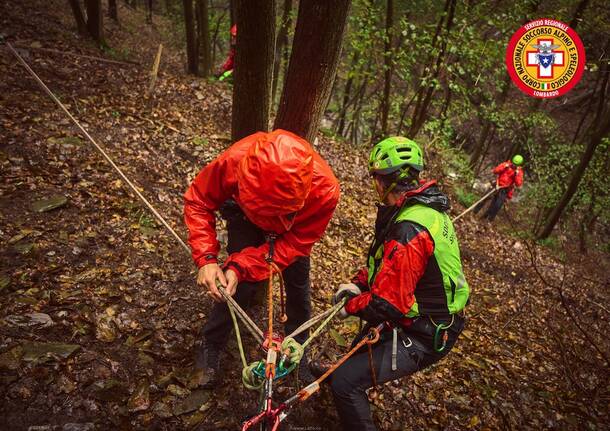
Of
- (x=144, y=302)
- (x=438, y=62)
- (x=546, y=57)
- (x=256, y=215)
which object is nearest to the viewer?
(x=256, y=215)

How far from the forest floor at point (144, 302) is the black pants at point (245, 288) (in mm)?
580

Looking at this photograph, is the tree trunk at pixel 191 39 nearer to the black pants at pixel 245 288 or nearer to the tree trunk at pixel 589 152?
the black pants at pixel 245 288

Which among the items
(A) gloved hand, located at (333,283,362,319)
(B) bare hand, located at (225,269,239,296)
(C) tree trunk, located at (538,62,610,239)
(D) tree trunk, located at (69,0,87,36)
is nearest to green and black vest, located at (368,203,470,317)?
(A) gloved hand, located at (333,283,362,319)

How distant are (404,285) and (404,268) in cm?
15

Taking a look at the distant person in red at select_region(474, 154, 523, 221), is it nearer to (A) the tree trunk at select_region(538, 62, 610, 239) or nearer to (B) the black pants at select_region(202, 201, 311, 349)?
(A) the tree trunk at select_region(538, 62, 610, 239)

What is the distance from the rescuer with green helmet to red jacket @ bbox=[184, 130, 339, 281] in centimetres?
59

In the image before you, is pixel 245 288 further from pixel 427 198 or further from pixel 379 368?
pixel 427 198

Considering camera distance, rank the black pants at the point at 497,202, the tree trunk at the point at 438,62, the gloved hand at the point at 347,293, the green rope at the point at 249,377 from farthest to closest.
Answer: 1. the black pants at the point at 497,202
2. the tree trunk at the point at 438,62
3. the gloved hand at the point at 347,293
4. the green rope at the point at 249,377

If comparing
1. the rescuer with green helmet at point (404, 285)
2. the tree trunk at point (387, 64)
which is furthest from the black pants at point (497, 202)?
the rescuer with green helmet at point (404, 285)

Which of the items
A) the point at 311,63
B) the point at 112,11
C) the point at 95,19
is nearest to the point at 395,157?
the point at 311,63

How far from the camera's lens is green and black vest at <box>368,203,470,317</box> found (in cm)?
284

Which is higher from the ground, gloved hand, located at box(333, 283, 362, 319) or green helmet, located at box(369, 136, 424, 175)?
green helmet, located at box(369, 136, 424, 175)

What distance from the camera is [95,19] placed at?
11.3 meters

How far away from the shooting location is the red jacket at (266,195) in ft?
8.48
